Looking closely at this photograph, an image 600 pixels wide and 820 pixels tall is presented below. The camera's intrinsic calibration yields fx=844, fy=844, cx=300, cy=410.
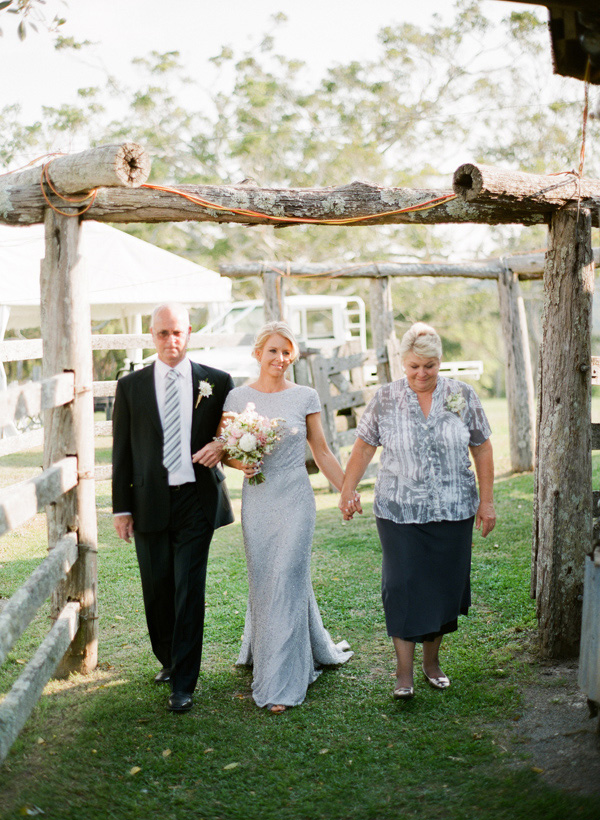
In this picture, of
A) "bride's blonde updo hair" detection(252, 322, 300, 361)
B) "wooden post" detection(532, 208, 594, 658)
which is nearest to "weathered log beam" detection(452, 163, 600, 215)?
"wooden post" detection(532, 208, 594, 658)

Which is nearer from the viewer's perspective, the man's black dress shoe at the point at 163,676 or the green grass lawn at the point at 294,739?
the green grass lawn at the point at 294,739

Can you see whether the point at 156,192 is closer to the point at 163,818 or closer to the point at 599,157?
the point at 163,818

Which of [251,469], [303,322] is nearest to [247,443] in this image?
[251,469]

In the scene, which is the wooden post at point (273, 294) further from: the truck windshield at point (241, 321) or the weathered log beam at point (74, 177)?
the truck windshield at point (241, 321)

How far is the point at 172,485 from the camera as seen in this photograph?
184 inches

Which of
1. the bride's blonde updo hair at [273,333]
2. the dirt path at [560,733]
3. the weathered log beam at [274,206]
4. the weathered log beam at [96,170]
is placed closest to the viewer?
the dirt path at [560,733]

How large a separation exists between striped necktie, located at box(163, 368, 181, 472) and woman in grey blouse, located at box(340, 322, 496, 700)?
1136 millimetres

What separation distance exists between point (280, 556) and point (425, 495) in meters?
0.87

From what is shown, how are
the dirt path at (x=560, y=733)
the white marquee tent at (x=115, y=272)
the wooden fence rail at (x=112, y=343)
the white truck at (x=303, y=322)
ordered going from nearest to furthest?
the dirt path at (x=560, y=733) → the wooden fence rail at (x=112, y=343) → the white marquee tent at (x=115, y=272) → the white truck at (x=303, y=322)

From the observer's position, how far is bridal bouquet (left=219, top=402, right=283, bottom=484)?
4.49 metres

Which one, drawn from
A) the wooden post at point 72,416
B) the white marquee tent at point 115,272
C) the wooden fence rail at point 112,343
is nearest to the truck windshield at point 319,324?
the white marquee tent at point 115,272

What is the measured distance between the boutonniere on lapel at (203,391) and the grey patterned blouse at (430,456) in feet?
3.22

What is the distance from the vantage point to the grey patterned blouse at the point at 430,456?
4574 millimetres

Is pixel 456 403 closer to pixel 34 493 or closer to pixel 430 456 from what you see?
pixel 430 456
